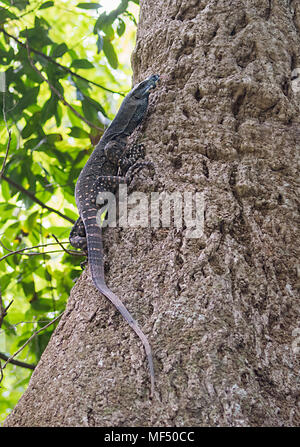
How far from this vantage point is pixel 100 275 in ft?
6.62

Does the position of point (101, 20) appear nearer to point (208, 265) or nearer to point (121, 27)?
point (121, 27)

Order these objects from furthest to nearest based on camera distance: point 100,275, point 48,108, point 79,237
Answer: point 48,108
point 79,237
point 100,275

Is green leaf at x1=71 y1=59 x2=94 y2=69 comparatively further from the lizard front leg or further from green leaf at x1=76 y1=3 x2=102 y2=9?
the lizard front leg

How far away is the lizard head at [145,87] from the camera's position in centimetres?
255

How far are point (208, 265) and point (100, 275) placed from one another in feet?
1.59

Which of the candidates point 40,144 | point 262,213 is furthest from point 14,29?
point 262,213

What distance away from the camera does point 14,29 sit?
5406mm

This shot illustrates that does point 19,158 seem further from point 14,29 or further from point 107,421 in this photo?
point 107,421

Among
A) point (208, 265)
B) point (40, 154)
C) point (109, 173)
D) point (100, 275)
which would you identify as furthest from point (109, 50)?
point (208, 265)

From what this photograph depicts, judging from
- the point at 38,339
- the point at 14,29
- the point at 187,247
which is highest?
the point at 14,29

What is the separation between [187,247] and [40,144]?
103 inches

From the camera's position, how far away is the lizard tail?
5.42 feet

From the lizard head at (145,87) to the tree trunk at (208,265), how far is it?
7cm

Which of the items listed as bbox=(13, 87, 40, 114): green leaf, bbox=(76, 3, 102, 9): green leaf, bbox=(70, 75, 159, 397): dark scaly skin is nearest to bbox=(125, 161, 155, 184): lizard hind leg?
bbox=(70, 75, 159, 397): dark scaly skin
